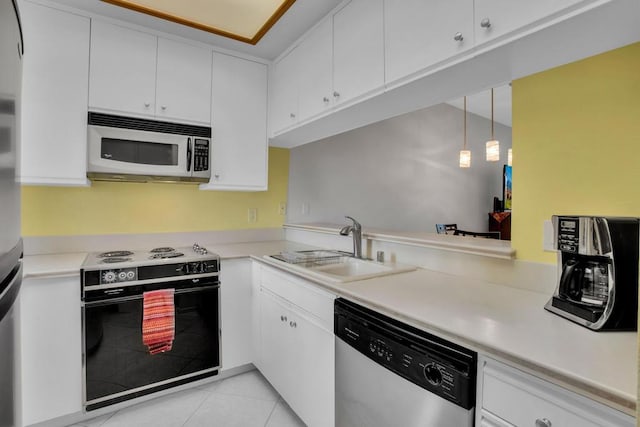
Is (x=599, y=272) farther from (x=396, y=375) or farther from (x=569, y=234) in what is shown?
(x=396, y=375)

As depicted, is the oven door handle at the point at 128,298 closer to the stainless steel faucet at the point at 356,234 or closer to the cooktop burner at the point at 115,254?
the cooktop burner at the point at 115,254

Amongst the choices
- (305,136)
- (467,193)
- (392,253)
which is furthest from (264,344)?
(467,193)

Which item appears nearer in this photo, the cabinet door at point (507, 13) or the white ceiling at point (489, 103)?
the cabinet door at point (507, 13)

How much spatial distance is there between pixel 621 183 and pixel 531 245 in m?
0.37

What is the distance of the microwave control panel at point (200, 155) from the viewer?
2301mm

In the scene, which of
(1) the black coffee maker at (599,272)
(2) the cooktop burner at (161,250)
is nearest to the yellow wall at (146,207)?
(2) the cooktop burner at (161,250)

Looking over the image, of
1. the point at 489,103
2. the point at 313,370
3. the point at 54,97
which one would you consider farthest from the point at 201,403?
the point at 489,103

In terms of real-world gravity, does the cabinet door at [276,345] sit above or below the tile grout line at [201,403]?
above

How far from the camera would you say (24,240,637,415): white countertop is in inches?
27.3

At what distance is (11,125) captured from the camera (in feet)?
2.38

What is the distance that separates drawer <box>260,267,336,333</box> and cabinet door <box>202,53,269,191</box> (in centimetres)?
85

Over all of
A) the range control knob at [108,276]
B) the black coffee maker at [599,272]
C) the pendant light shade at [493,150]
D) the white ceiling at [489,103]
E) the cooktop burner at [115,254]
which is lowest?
the range control knob at [108,276]

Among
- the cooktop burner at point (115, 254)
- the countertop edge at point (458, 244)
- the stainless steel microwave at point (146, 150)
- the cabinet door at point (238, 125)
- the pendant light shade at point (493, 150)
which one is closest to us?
the countertop edge at point (458, 244)

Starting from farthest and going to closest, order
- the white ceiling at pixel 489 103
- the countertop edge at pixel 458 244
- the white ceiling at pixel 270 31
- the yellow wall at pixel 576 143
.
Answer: the white ceiling at pixel 489 103 → the white ceiling at pixel 270 31 → the countertop edge at pixel 458 244 → the yellow wall at pixel 576 143
